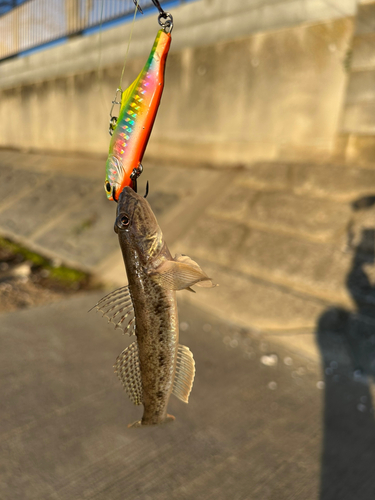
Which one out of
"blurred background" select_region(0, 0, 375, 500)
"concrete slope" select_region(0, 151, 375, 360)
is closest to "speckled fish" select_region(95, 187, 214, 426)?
"blurred background" select_region(0, 0, 375, 500)

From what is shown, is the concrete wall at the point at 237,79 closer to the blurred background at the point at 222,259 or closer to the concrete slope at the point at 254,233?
the blurred background at the point at 222,259

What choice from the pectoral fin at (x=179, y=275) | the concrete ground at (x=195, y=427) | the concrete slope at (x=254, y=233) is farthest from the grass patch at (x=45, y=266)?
the pectoral fin at (x=179, y=275)

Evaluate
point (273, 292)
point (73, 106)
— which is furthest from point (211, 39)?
point (273, 292)

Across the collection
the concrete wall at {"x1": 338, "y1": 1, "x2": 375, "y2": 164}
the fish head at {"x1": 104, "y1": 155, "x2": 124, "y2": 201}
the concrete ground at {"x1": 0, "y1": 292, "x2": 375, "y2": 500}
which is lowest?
the concrete ground at {"x1": 0, "y1": 292, "x2": 375, "y2": 500}

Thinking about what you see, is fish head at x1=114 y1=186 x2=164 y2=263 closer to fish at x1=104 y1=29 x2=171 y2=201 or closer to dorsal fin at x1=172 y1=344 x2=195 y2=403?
fish at x1=104 y1=29 x2=171 y2=201

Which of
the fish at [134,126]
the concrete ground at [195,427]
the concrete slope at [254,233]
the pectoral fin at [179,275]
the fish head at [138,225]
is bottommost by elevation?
the concrete ground at [195,427]

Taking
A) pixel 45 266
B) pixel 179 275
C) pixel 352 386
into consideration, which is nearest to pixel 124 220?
pixel 179 275
